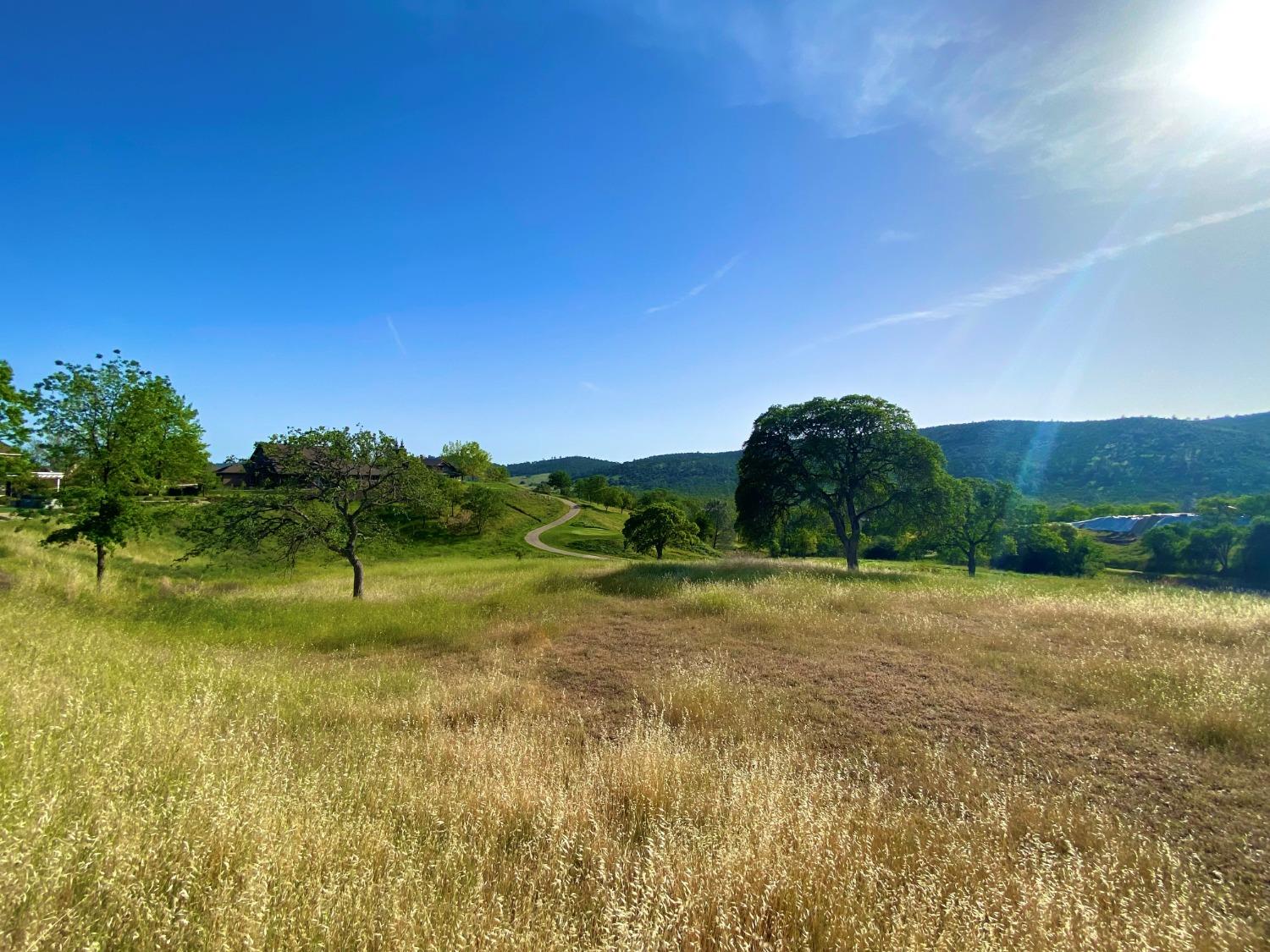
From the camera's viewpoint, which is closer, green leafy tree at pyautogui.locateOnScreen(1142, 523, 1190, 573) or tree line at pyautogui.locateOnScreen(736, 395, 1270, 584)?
tree line at pyautogui.locateOnScreen(736, 395, 1270, 584)

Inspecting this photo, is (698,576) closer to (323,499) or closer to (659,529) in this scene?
(323,499)

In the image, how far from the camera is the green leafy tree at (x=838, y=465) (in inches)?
958

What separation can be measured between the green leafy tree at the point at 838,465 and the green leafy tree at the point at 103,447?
2496cm

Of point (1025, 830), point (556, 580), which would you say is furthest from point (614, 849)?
point (556, 580)

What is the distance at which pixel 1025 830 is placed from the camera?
436 cm

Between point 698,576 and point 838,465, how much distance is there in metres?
10.4

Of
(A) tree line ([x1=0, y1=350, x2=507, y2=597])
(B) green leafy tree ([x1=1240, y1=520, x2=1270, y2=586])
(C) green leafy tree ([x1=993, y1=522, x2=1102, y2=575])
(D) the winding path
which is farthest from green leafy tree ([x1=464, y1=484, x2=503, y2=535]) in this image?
(B) green leafy tree ([x1=1240, y1=520, x2=1270, y2=586])

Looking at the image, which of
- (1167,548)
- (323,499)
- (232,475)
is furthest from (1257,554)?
(232,475)

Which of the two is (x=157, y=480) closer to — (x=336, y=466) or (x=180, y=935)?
(x=336, y=466)

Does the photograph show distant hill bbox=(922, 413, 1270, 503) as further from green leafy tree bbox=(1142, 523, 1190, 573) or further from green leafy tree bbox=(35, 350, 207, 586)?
green leafy tree bbox=(35, 350, 207, 586)

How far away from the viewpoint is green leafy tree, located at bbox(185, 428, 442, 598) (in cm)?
1808

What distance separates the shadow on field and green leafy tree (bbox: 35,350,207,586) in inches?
586

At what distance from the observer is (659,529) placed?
46.2m

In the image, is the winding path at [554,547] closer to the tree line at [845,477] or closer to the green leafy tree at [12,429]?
the tree line at [845,477]
